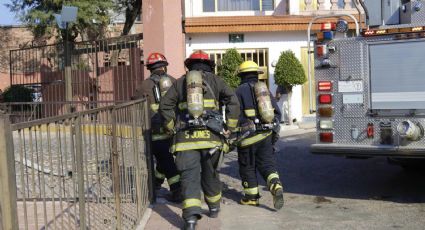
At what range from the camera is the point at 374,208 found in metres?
6.94

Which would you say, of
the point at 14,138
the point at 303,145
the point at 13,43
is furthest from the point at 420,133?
the point at 13,43

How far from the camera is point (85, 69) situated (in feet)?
52.4

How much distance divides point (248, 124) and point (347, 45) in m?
1.58

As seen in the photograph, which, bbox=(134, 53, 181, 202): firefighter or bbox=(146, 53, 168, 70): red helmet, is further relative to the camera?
bbox=(146, 53, 168, 70): red helmet

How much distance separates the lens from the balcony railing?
17734 millimetres

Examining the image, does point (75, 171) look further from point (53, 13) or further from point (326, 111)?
point (53, 13)

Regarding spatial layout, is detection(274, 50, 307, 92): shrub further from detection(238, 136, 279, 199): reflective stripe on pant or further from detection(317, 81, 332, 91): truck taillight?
detection(238, 136, 279, 199): reflective stripe on pant

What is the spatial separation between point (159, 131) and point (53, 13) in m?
12.4

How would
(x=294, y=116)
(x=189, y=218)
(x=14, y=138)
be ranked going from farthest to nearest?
(x=294, y=116) < (x=189, y=218) < (x=14, y=138)

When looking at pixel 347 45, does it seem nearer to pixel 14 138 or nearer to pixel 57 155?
pixel 57 155

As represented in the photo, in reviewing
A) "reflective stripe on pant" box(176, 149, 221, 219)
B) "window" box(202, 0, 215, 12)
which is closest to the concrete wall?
"window" box(202, 0, 215, 12)

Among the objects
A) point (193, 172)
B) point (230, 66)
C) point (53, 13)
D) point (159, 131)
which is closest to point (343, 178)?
point (159, 131)

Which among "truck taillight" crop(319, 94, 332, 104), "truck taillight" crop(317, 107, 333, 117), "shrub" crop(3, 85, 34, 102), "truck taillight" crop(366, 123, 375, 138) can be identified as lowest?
"truck taillight" crop(366, 123, 375, 138)

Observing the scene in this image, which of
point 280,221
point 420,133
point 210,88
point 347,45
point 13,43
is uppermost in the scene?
point 13,43
